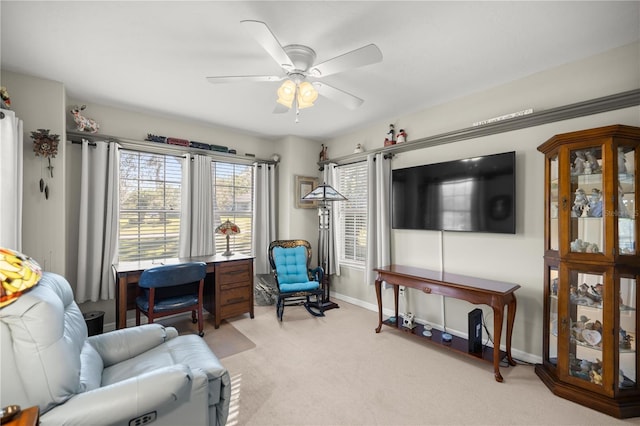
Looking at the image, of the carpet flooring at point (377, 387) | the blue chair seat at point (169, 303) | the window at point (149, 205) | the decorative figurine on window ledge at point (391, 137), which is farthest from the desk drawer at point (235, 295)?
the decorative figurine on window ledge at point (391, 137)

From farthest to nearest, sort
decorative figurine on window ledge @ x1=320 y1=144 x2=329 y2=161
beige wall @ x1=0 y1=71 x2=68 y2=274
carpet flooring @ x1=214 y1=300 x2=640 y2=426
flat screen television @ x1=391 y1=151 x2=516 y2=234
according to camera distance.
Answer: decorative figurine on window ledge @ x1=320 y1=144 x2=329 y2=161
flat screen television @ x1=391 y1=151 x2=516 y2=234
beige wall @ x1=0 y1=71 x2=68 y2=274
carpet flooring @ x1=214 y1=300 x2=640 y2=426

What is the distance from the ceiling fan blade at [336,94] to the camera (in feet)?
6.86

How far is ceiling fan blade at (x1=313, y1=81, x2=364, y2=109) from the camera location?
2092 millimetres

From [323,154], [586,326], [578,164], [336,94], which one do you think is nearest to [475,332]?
[586,326]

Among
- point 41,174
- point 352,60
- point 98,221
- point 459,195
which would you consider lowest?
point 98,221

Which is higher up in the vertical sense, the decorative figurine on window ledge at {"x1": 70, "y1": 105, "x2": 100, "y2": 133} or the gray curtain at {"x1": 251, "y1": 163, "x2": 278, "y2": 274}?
the decorative figurine on window ledge at {"x1": 70, "y1": 105, "x2": 100, "y2": 133}

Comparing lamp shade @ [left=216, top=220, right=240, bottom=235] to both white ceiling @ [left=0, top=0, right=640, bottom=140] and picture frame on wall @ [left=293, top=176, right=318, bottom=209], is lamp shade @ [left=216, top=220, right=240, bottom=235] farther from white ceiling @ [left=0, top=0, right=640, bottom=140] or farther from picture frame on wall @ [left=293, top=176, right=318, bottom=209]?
white ceiling @ [left=0, top=0, right=640, bottom=140]

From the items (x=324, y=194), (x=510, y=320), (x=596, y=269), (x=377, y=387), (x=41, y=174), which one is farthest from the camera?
(x=324, y=194)

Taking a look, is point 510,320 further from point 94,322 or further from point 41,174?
point 41,174

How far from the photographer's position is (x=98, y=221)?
3.04 m

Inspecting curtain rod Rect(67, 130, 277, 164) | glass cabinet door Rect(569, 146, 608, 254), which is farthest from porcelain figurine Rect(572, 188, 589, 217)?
curtain rod Rect(67, 130, 277, 164)

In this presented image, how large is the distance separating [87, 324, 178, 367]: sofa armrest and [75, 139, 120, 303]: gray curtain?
1.54 meters

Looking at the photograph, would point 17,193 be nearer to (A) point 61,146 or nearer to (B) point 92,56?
(A) point 61,146

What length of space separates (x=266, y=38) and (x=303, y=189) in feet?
9.98
